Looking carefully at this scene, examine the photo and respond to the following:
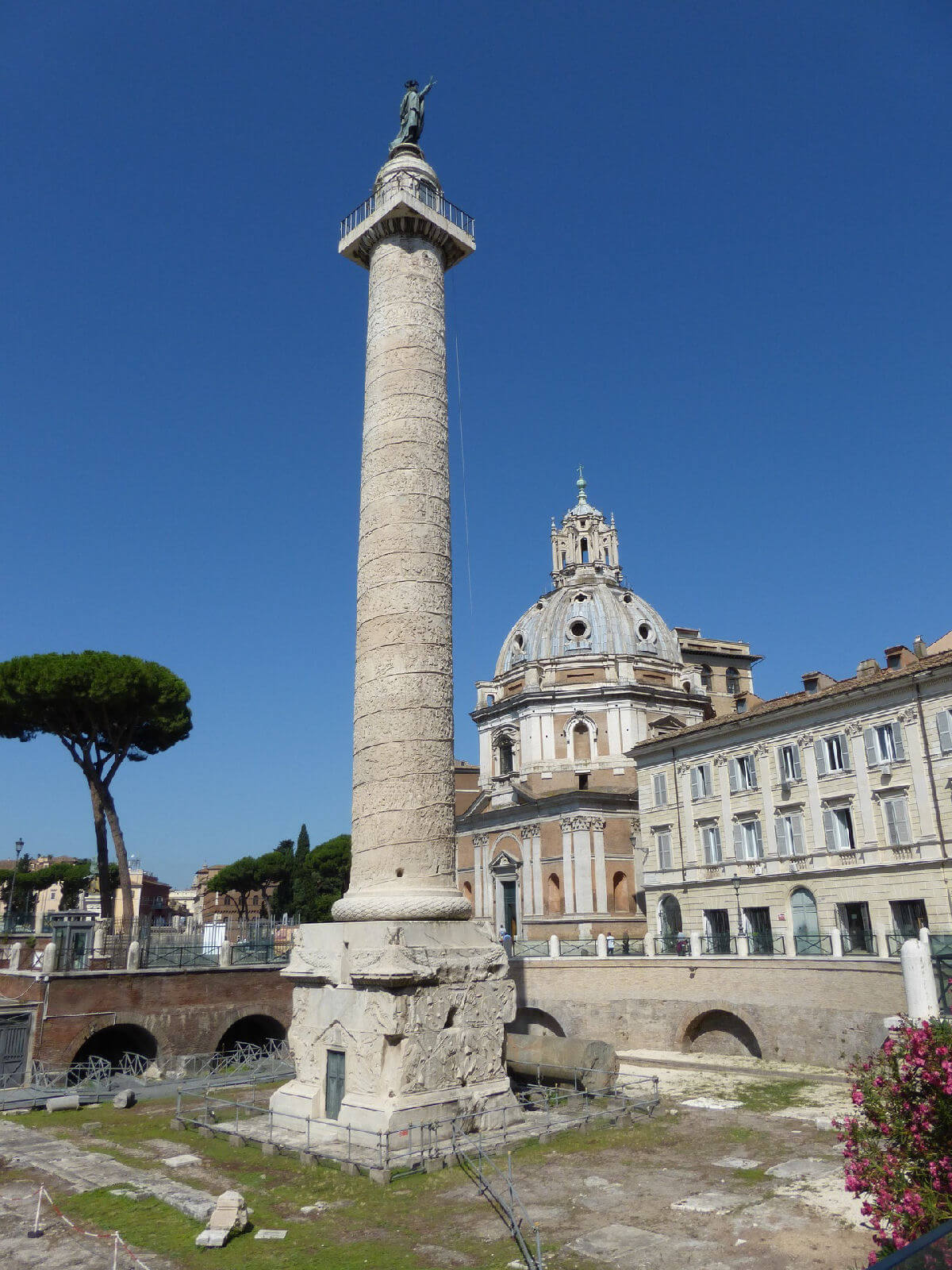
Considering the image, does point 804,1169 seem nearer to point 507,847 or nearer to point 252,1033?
point 252,1033

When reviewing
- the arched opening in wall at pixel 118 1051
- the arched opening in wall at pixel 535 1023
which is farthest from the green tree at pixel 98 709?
the arched opening in wall at pixel 535 1023

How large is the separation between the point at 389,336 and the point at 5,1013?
18.4 m

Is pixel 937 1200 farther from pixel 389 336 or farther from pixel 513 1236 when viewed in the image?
pixel 389 336

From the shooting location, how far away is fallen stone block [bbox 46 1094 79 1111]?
18797mm

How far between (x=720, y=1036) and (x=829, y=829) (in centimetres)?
734

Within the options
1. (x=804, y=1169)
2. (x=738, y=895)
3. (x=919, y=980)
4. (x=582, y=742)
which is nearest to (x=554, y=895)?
(x=582, y=742)

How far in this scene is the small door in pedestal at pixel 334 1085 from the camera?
48.9 ft

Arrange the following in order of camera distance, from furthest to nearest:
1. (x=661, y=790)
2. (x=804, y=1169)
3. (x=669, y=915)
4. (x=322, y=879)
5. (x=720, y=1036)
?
1. (x=322, y=879)
2. (x=661, y=790)
3. (x=669, y=915)
4. (x=720, y=1036)
5. (x=804, y=1169)

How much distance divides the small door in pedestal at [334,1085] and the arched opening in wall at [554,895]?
30.8 metres

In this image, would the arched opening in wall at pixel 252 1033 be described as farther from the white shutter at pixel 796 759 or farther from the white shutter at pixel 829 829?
the white shutter at pixel 796 759

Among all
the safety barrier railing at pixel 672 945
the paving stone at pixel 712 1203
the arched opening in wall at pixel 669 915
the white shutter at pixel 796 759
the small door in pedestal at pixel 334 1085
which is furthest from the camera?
the arched opening in wall at pixel 669 915

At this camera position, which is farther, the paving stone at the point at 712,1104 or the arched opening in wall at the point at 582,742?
the arched opening in wall at the point at 582,742

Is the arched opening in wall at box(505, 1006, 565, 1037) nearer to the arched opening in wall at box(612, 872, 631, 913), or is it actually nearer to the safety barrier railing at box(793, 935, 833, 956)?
the safety barrier railing at box(793, 935, 833, 956)

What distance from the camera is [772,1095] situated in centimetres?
1859
